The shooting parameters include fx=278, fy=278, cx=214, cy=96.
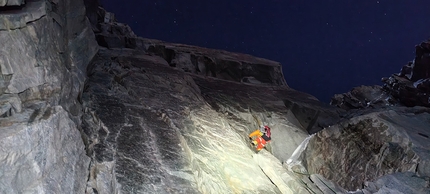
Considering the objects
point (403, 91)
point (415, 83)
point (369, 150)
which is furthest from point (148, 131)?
point (415, 83)

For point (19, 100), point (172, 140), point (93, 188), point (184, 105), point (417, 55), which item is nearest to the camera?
point (19, 100)

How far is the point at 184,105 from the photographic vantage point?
42.6ft

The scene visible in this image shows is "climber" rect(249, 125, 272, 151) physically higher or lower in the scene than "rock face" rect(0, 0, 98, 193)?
lower

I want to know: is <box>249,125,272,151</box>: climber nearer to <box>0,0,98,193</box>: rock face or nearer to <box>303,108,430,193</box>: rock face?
<box>303,108,430,193</box>: rock face

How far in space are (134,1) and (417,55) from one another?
70565 millimetres

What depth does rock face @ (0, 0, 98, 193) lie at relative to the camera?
16.4 feet

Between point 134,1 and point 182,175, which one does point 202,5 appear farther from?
point 182,175

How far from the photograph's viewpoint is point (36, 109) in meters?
6.23

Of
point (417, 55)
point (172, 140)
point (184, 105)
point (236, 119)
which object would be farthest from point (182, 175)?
point (417, 55)

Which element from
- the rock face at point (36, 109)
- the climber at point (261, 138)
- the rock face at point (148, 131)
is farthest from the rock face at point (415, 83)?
the rock face at point (36, 109)

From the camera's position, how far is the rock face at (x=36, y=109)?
4.98 meters

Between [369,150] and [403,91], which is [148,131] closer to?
[369,150]

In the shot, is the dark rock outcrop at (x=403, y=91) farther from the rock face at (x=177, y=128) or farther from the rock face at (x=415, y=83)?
the rock face at (x=177, y=128)

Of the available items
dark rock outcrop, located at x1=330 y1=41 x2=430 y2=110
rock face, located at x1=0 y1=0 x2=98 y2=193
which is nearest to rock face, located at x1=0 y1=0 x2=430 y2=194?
rock face, located at x1=0 y1=0 x2=98 y2=193
